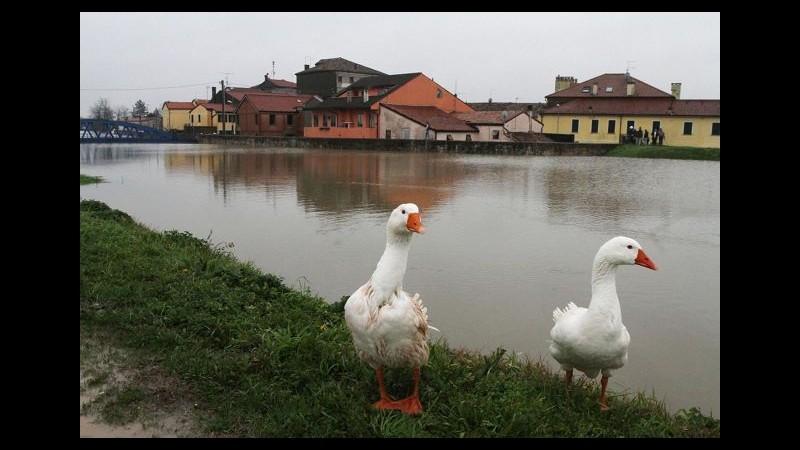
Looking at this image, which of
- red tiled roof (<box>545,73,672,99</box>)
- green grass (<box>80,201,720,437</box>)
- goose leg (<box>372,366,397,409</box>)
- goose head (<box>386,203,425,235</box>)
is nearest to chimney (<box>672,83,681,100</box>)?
red tiled roof (<box>545,73,672,99</box>)

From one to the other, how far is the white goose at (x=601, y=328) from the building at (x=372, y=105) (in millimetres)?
42348

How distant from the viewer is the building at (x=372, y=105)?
1884 inches

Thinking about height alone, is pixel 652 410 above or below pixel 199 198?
below

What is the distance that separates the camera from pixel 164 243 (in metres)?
8.45

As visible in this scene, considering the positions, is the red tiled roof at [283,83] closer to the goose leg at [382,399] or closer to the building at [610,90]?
the building at [610,90]

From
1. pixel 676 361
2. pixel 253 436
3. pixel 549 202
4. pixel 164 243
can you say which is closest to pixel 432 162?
pixel 549 202

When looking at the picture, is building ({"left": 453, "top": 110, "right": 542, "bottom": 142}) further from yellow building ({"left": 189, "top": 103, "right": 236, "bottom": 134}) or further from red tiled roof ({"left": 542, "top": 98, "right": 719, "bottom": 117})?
yellow building ({"left": 189, "top": 103, "right": 236, "bottom": 134})

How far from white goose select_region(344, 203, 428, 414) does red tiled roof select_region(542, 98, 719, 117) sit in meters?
43.2

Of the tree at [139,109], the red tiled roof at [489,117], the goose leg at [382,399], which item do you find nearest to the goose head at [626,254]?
the goose leg at [382,399]

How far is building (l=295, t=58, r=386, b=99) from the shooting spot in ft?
218

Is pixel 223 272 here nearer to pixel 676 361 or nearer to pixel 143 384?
pixel 143 384

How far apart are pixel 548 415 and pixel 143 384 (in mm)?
2719

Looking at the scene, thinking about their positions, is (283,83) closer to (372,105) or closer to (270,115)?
(270,115)

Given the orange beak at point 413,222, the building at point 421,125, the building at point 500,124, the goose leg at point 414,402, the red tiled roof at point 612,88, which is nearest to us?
the orange beak at point 413,222
